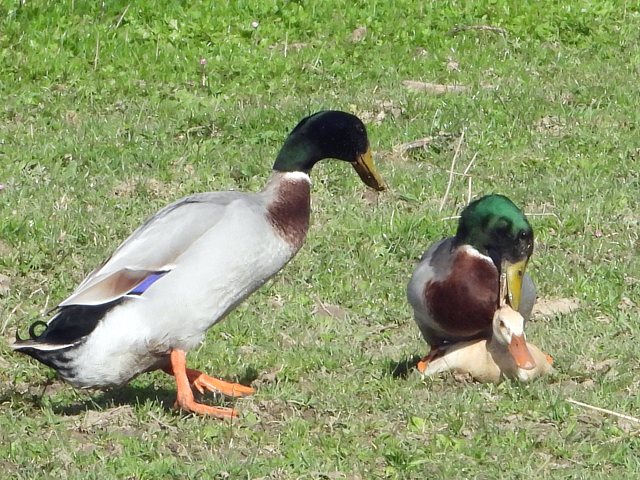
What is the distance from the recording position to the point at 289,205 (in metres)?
5.47

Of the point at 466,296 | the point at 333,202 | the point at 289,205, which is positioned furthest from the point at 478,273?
the point at 333,202

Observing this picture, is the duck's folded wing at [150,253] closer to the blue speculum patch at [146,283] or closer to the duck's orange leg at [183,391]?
the blue speculum patch at [146,283]

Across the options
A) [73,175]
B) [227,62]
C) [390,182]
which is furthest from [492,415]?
[227,62]

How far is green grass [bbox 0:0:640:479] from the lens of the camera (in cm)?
484

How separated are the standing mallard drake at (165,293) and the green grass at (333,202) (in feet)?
0.69

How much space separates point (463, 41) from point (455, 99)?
1.59m

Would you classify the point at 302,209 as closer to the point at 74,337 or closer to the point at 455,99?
the point at 74,337

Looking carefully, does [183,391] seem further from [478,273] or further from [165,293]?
[478,273]

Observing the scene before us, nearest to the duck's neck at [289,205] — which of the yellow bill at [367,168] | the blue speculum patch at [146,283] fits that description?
the yellow bill at [367,168]

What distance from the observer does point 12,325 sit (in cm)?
643

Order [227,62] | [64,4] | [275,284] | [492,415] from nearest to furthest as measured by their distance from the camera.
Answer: [492,415] → [275,284] → [227,62] → [64,4]

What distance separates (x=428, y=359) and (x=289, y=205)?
0.90 metres

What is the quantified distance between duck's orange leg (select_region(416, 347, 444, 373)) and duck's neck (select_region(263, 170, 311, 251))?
732mm

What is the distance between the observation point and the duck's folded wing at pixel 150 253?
5156mm
